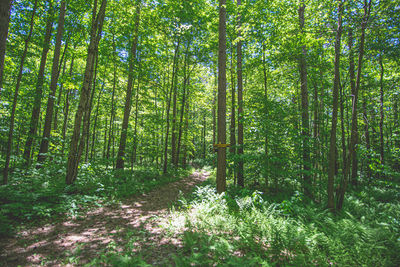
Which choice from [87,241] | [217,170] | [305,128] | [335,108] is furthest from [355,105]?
[87,241]

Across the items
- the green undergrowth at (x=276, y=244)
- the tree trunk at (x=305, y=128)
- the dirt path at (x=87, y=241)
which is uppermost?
the tree trunk at (x=305, y=128)

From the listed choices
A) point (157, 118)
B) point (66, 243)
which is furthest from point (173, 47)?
point (66, 243)

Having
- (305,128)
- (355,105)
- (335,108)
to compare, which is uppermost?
(355,105)

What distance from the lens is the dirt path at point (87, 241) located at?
10.6ft

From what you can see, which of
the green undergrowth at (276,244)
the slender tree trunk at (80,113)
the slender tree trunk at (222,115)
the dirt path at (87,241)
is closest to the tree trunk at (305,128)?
the slender tree trunk at (222,115)

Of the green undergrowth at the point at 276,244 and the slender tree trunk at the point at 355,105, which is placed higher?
the slender tree trunk at the point at 355,105

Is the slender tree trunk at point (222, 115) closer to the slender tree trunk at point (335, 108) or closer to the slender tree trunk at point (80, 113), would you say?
the slender tree trunk at point (335, 108)

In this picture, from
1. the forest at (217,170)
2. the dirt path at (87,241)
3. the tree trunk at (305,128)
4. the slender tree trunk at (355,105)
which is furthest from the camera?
the tree trunk at (305,128)

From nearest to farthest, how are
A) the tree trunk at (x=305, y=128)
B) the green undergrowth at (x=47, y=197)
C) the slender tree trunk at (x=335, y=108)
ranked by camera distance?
the green undergrowth at (x=47, y=197) → the slender tree trunk at (x=335, y=108) → the tree trunk at (x=305, y=128)

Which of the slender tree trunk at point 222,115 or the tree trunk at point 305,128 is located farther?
the tree trunk at point 305,128

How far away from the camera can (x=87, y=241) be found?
3.89 m

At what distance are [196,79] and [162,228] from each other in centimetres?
1593

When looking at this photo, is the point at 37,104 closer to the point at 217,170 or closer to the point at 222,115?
the point at 222,115

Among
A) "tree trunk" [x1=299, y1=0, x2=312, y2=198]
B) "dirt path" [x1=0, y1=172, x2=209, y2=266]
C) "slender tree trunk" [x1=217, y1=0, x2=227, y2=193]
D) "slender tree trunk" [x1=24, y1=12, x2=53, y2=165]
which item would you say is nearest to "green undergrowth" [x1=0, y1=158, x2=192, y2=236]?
"dirt path" [x1=0, y1=172, x2=209, y2=266]
